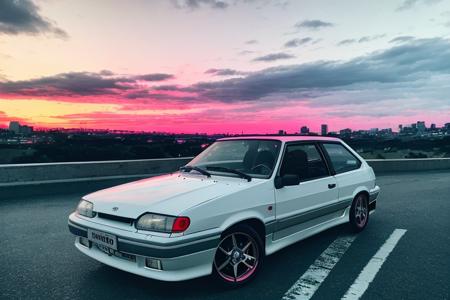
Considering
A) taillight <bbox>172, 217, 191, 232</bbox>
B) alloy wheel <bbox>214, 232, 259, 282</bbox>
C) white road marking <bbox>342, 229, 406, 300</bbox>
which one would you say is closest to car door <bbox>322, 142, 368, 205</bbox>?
white road marking <bbox>342, 229, 406, 300</bbox>

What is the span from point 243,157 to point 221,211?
136 centimetres

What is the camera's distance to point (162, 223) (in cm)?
309

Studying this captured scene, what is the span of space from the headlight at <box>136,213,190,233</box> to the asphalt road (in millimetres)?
688

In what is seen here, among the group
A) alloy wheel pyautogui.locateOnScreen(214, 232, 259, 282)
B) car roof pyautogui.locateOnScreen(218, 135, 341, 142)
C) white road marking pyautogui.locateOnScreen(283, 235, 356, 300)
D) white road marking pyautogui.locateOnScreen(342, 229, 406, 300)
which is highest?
car roof pyautogui.locateOnScreen(218, 135, 341, 142)

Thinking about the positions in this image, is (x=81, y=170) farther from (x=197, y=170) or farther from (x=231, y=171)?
(x=231, y=171)

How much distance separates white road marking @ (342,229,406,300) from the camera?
11.0ft

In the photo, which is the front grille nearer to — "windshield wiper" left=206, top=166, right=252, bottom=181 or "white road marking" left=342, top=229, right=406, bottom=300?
"windshield wiper" left=206, top=166, right=252, bottom=181

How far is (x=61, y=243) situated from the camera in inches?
188

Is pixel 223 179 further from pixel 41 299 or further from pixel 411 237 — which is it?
pixel 411 237

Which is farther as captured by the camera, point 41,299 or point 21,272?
point 21,272

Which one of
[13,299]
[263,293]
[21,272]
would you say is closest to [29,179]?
[21,272]

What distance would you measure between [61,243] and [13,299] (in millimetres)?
1622

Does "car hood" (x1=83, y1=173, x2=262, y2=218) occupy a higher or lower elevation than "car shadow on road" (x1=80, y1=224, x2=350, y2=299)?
higher

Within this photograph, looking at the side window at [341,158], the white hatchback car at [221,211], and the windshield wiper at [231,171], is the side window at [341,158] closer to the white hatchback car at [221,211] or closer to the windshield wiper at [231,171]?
the white hatchback car at [221,211]
